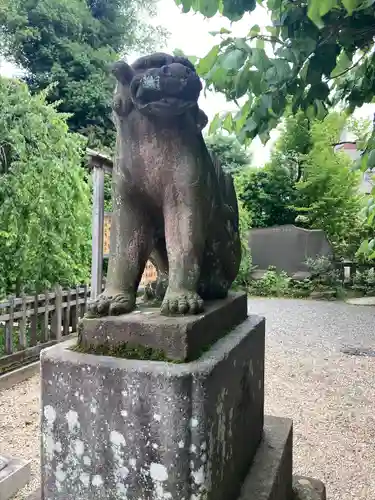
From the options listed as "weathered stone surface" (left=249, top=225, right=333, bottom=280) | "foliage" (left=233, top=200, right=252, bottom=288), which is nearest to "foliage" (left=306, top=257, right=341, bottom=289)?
"weathered stone surface" (left=249, top=225, right=333, bottom=280)

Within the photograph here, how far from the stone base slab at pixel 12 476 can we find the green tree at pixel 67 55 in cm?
848

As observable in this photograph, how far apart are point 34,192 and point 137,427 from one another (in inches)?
159

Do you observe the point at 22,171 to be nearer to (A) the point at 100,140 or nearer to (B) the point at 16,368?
(B) the point at 16,368

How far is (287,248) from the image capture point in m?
12.4

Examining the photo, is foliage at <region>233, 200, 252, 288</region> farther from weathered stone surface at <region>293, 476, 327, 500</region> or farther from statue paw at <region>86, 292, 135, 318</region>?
statue paw at <region>86, 292, 135, 318</region>

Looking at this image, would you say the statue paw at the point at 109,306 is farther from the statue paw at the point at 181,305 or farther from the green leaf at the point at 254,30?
the green leaf at the point at 254,30

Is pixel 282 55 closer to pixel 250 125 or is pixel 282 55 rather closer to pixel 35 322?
pixel 250 125

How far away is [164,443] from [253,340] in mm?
589

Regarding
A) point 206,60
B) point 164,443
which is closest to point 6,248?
point 206,60

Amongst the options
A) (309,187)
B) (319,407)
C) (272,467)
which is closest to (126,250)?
(272,467)

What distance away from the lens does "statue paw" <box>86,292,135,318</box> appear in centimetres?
129

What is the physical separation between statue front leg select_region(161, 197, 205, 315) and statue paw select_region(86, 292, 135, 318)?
0.41 ft

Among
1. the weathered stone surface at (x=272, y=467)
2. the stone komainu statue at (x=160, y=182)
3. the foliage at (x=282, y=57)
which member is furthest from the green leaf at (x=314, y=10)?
the weathered stone surface at (x=272, y=467)

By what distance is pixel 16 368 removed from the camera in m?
4.43
